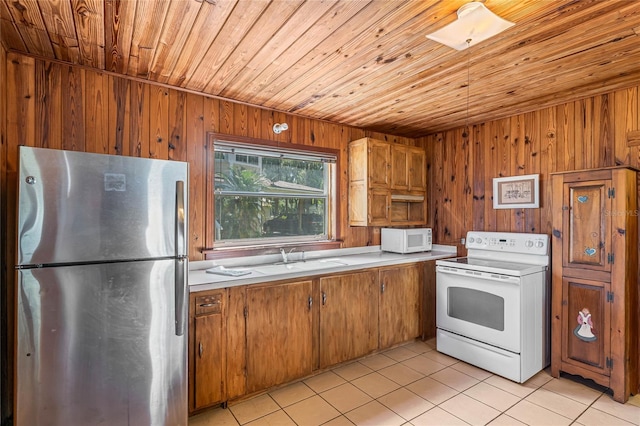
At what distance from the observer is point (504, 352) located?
2779 millimetres

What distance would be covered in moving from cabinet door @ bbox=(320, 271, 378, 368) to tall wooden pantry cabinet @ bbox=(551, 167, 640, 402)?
60.9 inches

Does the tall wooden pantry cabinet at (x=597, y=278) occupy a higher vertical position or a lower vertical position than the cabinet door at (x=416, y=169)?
lower

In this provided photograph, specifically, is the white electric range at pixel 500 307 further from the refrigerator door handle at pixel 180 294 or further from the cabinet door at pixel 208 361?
the refrigerator door handle at pixel 180 294

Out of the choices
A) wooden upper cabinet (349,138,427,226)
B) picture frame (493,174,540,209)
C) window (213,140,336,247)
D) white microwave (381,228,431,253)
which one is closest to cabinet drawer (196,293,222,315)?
window (213,140,336,247)

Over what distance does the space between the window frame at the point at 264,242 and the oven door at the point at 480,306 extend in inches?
47.3

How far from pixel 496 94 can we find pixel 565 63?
60 cm

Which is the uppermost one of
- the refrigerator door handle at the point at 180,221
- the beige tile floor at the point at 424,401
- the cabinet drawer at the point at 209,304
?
the refrigerator door handle at the point at 180,221

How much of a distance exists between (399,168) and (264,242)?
68.7 inches

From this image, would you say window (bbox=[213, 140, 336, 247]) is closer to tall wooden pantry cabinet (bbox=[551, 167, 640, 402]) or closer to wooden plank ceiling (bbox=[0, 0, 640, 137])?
wooden plank ceiling (bbox=[0, 0, 640, 137])

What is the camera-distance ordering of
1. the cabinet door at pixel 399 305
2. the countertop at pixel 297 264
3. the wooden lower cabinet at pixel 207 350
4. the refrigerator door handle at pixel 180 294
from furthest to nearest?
the cabinet door at pixel 399 305 < the countertop at pixel 297 264 < the wooden lower cabinet at pixel 207 350 < the refrigerator door handle at pixel 180 294

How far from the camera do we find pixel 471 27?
171 centimetres

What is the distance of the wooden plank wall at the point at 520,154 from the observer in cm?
275

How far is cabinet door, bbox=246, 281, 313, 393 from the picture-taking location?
8.11 feet

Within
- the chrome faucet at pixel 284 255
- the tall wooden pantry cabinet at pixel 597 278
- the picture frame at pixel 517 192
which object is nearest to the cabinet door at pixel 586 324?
the tall wooden pantry cabinet at pixel 597 278
